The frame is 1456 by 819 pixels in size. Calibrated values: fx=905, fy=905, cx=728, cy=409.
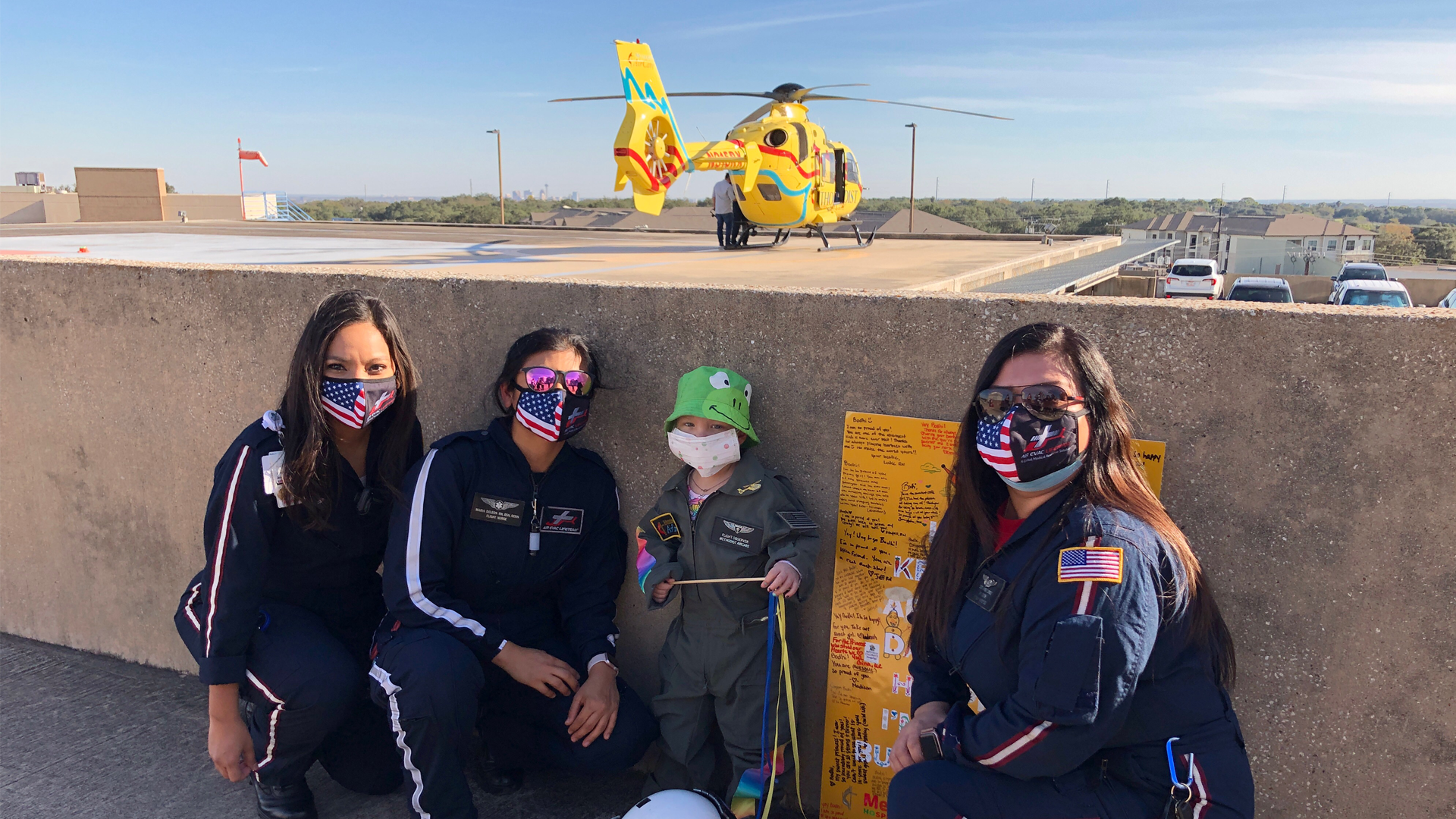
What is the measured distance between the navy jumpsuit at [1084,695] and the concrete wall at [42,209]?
32.2 meters

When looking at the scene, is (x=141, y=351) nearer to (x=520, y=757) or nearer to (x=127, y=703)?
(x=127, y=703)

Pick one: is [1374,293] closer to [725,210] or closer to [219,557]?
[725,210]

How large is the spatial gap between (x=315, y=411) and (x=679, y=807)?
1637mm

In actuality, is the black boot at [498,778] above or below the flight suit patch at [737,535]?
below

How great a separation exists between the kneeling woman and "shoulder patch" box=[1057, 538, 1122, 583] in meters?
1.65

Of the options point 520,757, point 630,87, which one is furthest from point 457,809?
point 630,87

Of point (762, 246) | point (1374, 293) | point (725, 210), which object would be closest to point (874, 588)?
point (725, 210)

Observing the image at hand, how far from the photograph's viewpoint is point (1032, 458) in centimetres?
202

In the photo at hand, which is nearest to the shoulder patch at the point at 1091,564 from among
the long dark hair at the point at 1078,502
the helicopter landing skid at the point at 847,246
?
the long dark hair at the point at 1078,502

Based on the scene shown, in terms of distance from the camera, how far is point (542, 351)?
9.71 feet

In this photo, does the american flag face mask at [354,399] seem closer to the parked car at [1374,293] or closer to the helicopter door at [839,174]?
the helicopter door at [839,174]

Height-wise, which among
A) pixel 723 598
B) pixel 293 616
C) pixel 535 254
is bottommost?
pixel 293 616

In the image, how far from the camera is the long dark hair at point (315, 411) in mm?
2840

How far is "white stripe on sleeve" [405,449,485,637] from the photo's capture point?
2.83 m
